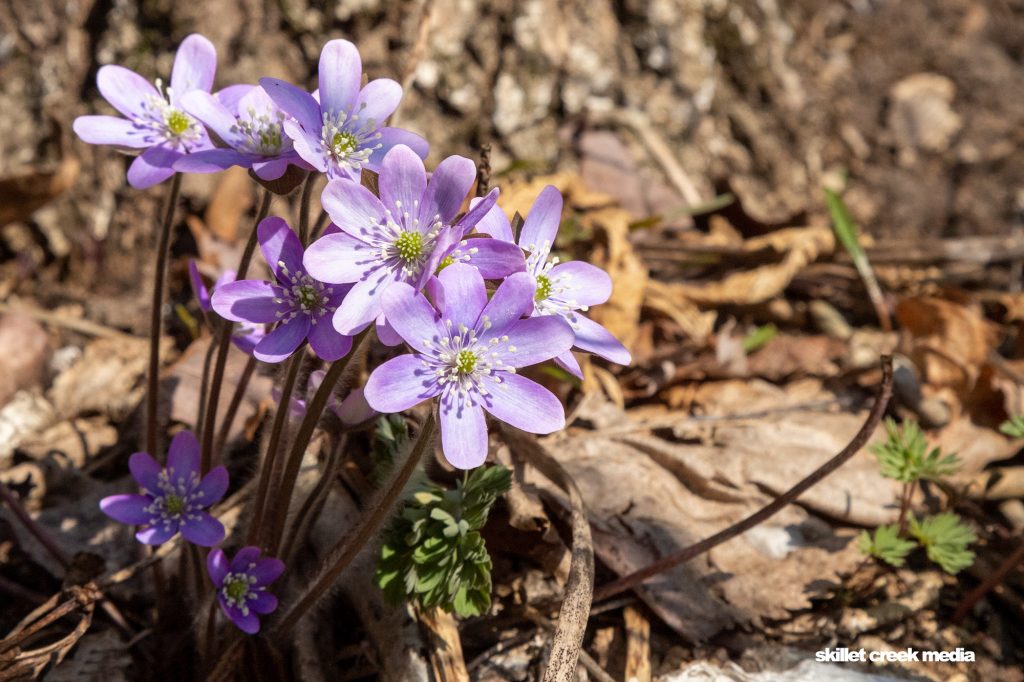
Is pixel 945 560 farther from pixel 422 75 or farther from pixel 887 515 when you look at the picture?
pixel 422 75

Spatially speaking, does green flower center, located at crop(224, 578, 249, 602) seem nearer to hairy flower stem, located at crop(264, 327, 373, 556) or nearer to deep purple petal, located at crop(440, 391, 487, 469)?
hairy flower stem, located at crop(264, 327, 373, 556)

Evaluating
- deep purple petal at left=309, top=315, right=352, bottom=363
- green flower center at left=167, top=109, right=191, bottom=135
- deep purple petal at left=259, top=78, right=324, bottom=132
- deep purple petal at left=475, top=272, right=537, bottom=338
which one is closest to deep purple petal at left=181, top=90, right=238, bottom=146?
deep purple petal at left=259, top=78, right=324, bottom=132

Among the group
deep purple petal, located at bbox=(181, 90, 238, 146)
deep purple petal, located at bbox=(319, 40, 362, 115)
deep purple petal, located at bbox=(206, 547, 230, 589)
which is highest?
deep purple petal, located at bbox=(319, 40, 362, 115)

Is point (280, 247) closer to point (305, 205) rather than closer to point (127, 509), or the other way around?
point (305, 205)

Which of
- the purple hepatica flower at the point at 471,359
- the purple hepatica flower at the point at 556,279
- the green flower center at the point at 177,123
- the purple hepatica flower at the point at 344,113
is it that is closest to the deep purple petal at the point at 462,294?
the purple hepatica flower at the point at 471,359

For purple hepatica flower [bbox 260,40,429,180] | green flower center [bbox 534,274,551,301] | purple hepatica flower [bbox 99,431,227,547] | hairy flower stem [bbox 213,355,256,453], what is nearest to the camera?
purple hepatica flower [bbox 260,40,429,180]

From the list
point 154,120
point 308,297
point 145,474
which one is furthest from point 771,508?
point 154,120

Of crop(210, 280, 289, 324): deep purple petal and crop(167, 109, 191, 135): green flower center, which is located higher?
crop(167, 109, 191, 135): green flower center
